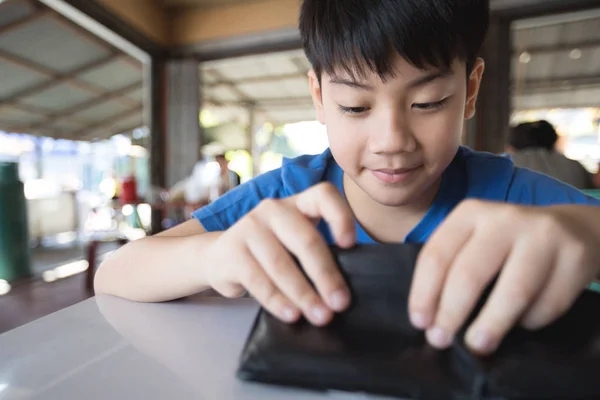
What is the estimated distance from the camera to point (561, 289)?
279 millimetres

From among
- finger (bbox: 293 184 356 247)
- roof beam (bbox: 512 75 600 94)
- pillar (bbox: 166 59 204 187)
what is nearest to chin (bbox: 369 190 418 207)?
finger (bbox: 293 184 356 247)

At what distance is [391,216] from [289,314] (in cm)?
41

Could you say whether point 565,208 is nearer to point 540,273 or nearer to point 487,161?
point 540,273

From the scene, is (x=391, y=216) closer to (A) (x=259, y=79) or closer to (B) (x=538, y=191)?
(B) (x=538, y=191)

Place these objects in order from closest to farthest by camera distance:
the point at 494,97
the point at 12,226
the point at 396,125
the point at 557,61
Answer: the point at 396,125
the point at 12,226
the point at 494,97
the point at 557,61

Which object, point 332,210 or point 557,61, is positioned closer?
point 332,210

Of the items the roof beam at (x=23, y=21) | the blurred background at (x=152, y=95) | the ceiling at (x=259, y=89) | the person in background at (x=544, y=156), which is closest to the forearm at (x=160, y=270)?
the person in background at (x=544, y=156)

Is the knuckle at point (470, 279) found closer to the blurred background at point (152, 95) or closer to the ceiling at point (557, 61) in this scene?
the blurred background at point (152, 95)

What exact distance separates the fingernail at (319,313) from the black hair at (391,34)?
311 millimetres

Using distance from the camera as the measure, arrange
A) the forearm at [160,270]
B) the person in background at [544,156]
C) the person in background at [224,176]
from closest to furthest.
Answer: the forearm at [160,270]
the person in background at [544,156]
the person in background at [224,176]

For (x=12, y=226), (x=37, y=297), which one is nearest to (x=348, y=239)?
(x=37, y=297)

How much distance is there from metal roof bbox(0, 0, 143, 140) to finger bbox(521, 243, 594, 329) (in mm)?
3680

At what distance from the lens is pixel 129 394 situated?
0.80 ft

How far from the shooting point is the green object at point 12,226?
8.11ft
